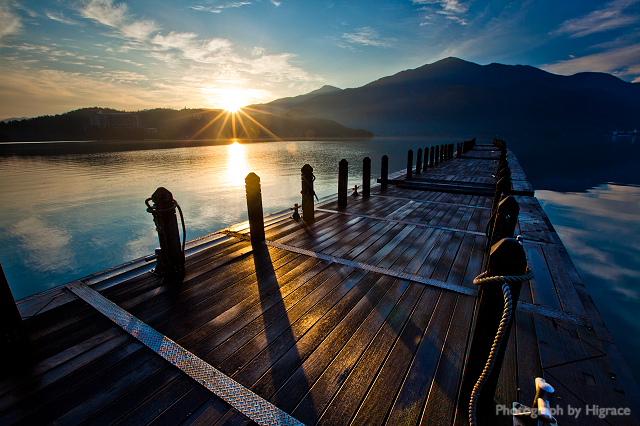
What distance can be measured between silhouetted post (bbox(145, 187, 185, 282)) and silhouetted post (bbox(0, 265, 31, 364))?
164cm

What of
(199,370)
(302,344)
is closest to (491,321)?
(302,344)

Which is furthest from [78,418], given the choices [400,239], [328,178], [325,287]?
[328,178]

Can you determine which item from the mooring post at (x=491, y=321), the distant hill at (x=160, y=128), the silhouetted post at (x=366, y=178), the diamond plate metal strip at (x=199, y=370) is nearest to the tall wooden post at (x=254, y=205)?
the diamond plate metal strip at (x=199, y=370)

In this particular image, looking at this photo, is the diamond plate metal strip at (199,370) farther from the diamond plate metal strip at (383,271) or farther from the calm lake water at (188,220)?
the calm lake water at (188,220)

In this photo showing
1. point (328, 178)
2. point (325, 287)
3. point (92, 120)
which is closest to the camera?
point (325, 287)

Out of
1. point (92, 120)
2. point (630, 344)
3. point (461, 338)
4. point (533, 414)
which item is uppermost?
point (92, 120)

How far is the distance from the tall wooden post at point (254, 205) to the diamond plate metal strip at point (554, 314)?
4.65 m

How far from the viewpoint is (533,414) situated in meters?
1.74

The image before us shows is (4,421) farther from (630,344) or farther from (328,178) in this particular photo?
(328,178)

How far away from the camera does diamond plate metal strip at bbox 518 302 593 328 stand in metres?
3.23

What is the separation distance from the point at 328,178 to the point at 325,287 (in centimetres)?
2140

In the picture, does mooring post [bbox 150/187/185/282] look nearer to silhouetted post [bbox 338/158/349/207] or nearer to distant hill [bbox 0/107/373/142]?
silhouetted post [bbox 338/158/349/207]

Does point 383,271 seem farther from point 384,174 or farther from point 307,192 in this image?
point 384,174

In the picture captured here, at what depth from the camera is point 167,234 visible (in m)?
4.18
